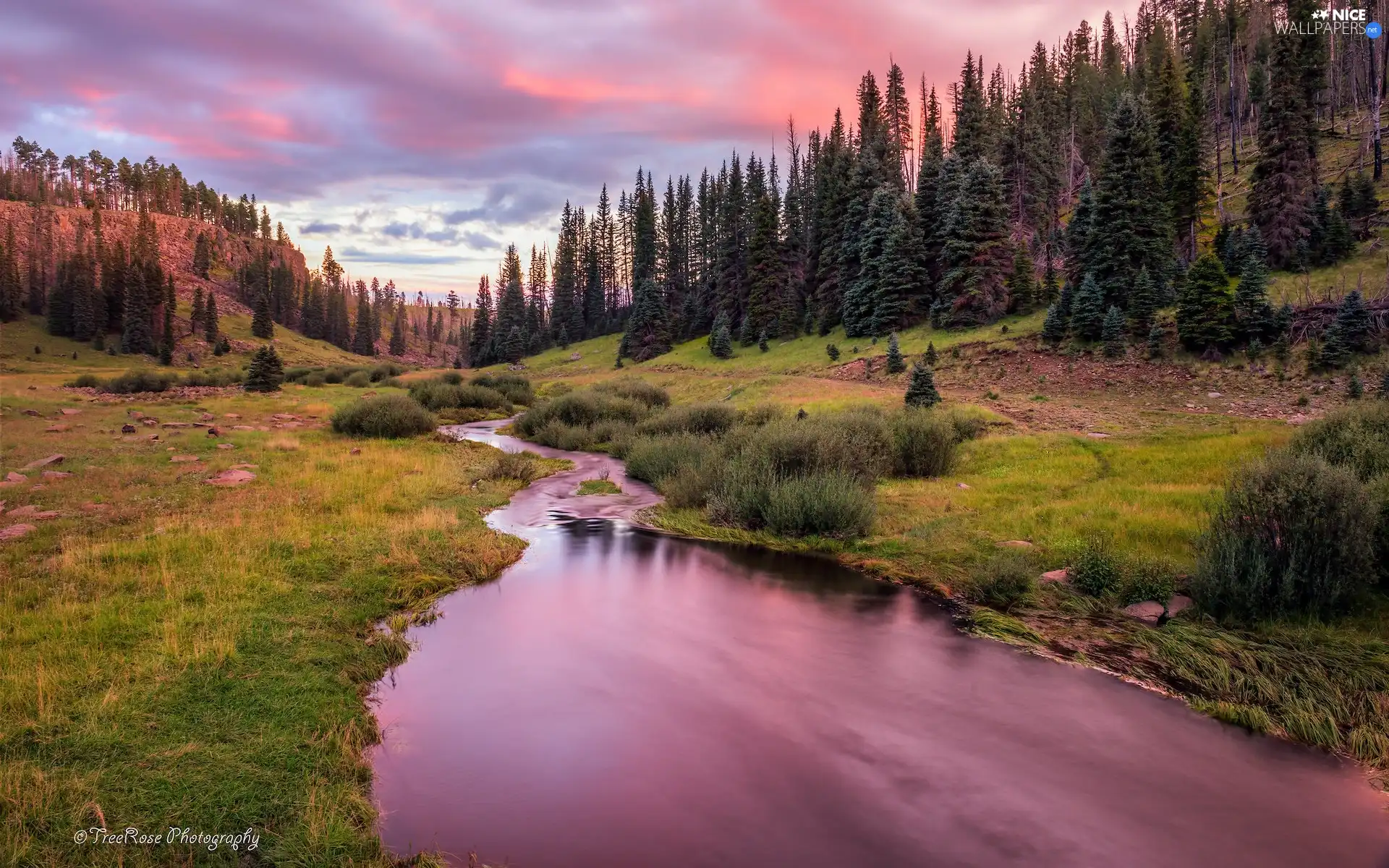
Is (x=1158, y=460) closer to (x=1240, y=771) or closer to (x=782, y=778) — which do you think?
(x=1240, y=771)

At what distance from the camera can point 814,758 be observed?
7031mm

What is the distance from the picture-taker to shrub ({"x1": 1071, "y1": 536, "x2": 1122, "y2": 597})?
10523mm

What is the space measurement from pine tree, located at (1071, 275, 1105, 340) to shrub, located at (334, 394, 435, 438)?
109 ft

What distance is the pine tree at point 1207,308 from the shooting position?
28719 millimetres

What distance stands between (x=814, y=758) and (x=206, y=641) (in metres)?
7.47

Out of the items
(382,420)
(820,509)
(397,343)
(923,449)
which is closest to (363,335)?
(397,343)

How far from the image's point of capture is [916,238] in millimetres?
50500

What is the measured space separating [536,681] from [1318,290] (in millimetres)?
38935

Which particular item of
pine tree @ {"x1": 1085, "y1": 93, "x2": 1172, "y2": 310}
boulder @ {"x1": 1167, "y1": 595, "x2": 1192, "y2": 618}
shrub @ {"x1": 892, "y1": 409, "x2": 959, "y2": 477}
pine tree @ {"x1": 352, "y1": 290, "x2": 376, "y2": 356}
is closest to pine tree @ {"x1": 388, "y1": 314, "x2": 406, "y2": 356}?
pine tree @ {"x1": 352, "y1": 290, "x2": 376, "y2": 356}

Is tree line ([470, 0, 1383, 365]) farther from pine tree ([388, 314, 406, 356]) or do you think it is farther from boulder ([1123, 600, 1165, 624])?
pine tree ([388, 314, 406, 356])

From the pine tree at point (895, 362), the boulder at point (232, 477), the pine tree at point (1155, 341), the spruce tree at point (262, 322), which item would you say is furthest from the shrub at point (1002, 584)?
the spruce tree at point (262, 322)

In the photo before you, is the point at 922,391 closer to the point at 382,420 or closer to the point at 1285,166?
the point at 382,420

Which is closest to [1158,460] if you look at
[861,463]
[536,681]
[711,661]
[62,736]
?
[861,463]

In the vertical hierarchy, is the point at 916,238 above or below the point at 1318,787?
above
